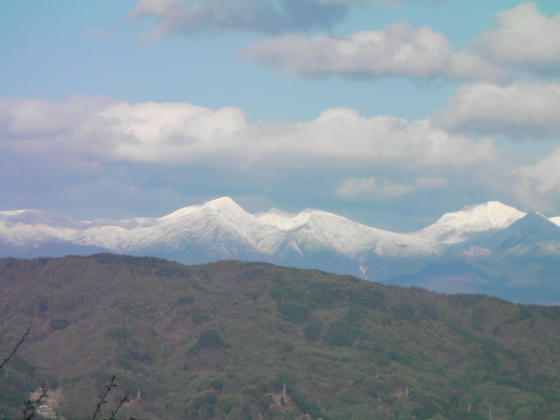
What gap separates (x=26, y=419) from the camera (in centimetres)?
2594

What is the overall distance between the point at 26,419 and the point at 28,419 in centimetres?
59

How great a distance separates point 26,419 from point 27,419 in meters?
0.10

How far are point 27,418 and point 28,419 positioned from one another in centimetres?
42

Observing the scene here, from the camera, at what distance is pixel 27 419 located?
26.0 metres

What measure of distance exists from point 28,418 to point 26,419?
0.55 metres

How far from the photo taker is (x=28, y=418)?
26.5m

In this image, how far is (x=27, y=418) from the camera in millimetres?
26109

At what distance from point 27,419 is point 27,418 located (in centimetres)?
8

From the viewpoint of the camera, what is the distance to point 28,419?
2650 centimetres

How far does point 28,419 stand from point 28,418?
0.17ft

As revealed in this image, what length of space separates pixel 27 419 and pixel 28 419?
50cm

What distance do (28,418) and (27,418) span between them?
379 millimetres
